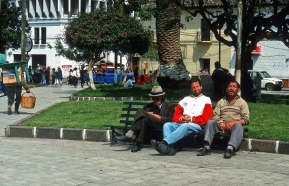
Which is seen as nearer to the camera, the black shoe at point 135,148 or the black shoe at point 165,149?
the black shoe at point 165,149

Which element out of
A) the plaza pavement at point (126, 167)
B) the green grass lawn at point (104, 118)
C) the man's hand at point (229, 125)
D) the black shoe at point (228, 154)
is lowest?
the plaza pavement at point (126, 167)

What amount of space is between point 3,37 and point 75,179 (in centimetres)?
3680

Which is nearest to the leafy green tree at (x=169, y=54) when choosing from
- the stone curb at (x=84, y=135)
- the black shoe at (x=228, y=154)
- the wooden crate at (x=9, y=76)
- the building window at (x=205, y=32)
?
the wooden crate at (x=9, y=76)

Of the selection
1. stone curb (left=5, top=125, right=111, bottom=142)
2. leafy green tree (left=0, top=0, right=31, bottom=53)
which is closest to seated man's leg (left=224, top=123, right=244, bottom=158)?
stone curb (left=5, top=125, right=111, bottom=142)

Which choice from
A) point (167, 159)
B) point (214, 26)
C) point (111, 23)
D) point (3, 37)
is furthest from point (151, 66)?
point (167, 159)

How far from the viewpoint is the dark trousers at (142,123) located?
11511mm

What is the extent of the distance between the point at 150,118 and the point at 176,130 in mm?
720

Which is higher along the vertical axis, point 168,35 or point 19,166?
point 168,35

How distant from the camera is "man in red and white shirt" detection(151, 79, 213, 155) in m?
11.0

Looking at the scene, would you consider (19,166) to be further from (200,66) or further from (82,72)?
(200,66)

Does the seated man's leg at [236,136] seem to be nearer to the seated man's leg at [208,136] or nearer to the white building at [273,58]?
the seated man's leg at [208,136]

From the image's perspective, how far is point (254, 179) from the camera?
867 centimetres

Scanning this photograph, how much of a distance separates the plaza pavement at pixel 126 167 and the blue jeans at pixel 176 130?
310 millimetres

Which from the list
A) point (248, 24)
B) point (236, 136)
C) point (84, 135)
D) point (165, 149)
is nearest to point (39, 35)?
point (248, 24)
